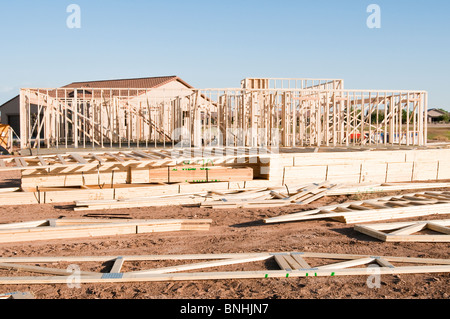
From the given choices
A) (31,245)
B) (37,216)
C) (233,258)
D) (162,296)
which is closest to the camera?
(162,296)

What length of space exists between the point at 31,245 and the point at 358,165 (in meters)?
9.74

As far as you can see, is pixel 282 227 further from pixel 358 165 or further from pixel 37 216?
pixel 358 165

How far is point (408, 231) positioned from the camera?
7.22 metres

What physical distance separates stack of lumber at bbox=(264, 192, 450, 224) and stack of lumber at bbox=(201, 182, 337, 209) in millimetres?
1355

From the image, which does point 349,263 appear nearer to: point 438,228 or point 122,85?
point 438,228

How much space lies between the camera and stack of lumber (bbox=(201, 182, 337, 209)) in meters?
9.96

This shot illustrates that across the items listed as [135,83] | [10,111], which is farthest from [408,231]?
[10,111]

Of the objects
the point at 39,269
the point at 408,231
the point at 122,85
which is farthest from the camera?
the point at 122,85

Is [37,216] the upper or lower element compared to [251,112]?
lower

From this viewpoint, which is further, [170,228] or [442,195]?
[442,195]

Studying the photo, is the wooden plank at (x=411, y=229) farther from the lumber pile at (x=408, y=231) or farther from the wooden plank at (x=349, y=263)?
the wooden plank at (x=349, y=263)

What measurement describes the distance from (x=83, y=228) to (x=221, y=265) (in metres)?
2.97

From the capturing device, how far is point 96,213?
9234 millimetres

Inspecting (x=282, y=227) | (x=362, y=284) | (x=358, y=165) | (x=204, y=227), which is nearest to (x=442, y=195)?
(x=358, y=165)
